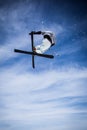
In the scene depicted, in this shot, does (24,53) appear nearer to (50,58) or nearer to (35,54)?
(35,54)

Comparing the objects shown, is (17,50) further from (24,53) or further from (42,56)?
(42,56)

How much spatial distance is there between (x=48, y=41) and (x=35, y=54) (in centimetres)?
139

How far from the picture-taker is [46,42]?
1479 cm

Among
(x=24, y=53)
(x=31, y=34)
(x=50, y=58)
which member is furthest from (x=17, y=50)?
(x=50, y=58)

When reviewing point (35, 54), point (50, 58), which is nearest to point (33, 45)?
point (35, 54)

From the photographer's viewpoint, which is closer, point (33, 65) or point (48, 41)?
point (48, 41)

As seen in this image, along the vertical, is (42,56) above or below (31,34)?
below

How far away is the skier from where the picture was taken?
573 inches

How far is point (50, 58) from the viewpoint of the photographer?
1500 centimetres

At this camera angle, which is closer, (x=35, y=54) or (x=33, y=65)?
(x=35, y=54)

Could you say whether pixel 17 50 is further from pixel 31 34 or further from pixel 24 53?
pixel 31 34

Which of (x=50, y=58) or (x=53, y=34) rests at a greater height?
(x=53, y=34)

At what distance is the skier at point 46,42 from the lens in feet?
47.7

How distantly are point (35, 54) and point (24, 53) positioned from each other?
2.84ft
